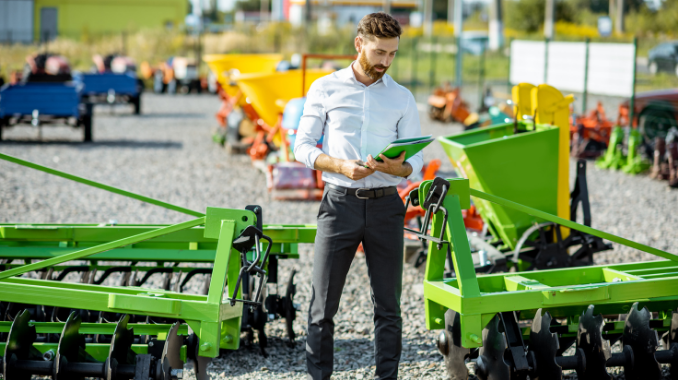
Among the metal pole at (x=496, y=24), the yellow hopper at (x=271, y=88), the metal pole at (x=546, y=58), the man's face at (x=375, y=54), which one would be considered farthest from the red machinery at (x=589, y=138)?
the metal pole at (x=496, y=24)

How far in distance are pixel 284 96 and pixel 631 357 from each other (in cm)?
809

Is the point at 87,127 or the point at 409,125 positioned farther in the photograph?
the point at 87,127

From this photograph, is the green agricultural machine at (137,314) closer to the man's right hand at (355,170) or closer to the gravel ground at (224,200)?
the man's right hand at (355,170)

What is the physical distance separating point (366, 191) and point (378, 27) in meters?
0.72

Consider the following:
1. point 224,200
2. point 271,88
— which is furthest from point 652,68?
point 224,200

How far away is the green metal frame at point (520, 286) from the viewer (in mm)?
3350

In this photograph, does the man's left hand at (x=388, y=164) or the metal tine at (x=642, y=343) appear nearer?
the man's left hand at (x=388, y=164)

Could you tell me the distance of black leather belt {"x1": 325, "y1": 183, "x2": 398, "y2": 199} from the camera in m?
3.31

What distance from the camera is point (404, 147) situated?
10.00 feet

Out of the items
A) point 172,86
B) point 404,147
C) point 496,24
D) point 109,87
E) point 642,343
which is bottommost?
point 642,343

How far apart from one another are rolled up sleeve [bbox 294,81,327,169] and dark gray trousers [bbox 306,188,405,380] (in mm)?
222

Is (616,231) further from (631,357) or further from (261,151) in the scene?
(261,151)

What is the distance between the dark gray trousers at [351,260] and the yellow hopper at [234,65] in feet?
34.8

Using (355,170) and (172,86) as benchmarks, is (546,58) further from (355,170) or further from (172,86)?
(172,86)
